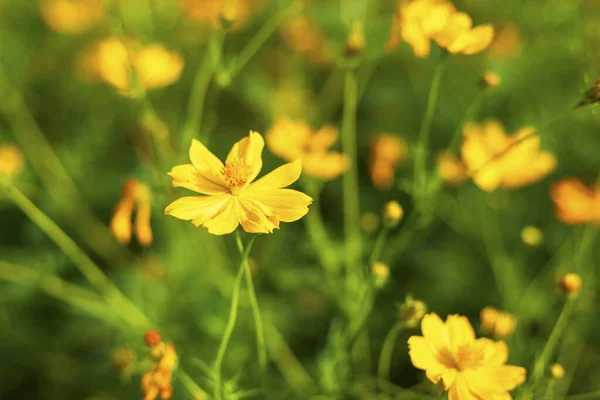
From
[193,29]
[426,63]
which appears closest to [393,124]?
[426,63]

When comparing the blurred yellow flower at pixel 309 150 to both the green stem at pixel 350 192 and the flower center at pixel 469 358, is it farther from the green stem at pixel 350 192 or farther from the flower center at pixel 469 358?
the flower center at pixel 469 358

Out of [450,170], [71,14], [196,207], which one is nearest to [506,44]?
[450,170]

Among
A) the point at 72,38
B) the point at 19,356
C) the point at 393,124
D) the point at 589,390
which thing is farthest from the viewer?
the point at 72,38

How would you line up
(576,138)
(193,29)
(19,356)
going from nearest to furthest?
(19,356) → (576,138) → (193,29)

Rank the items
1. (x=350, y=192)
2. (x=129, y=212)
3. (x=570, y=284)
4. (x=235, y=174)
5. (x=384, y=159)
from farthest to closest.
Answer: (x=350, y=192) < (x=384, y=159) < (x=129, y=212) < (x=570, y=284) < (x=235, y=174)

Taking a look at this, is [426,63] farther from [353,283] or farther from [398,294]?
[353,283]

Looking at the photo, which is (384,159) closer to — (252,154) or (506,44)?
(252,154)

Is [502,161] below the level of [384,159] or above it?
below

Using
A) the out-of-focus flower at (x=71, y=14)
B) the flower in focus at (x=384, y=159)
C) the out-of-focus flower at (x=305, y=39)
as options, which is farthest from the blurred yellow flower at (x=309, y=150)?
the out-of-focus flower at (x=71, y=14)
